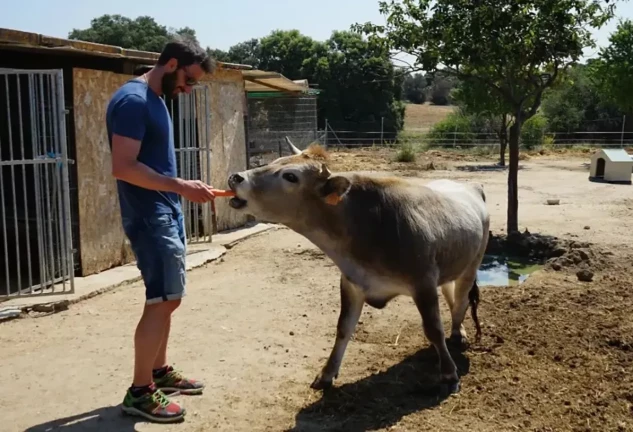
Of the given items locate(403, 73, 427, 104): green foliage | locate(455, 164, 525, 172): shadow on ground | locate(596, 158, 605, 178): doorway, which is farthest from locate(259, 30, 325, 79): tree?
locate(403, 73, 427, 104): green foliage

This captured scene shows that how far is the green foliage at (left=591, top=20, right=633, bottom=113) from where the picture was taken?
26.0 meters

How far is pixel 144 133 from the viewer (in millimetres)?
4184

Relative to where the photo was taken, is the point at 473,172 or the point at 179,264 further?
the point at 473,172

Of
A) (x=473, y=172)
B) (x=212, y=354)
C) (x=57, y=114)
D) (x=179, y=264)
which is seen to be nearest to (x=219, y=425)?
(x=179, y=264)

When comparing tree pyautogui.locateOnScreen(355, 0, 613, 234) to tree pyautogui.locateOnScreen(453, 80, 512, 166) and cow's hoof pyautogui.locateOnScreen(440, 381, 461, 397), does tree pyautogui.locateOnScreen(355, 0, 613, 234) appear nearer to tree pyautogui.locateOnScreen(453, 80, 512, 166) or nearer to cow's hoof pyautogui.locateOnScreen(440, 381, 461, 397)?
cow's hoof pyautogui.locateOnScreen(440, 381, 461, 397)

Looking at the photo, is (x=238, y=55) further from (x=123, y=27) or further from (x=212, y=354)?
(x=212, y=354)

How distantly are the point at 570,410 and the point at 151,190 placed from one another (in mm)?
3009

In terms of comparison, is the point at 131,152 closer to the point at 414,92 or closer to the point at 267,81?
the point at 267,81

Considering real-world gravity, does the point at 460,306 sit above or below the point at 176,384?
above

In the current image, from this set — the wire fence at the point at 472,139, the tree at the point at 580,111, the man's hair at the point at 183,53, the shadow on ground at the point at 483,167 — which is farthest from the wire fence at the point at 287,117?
the tree at the point at 580,111

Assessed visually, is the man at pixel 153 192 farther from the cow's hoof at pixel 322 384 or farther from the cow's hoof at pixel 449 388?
the cow's hoof at pixel 449 388

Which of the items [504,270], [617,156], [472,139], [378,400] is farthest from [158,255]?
[472,139]

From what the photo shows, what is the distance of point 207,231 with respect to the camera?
10.8 meters

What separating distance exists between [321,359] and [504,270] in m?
4.41
